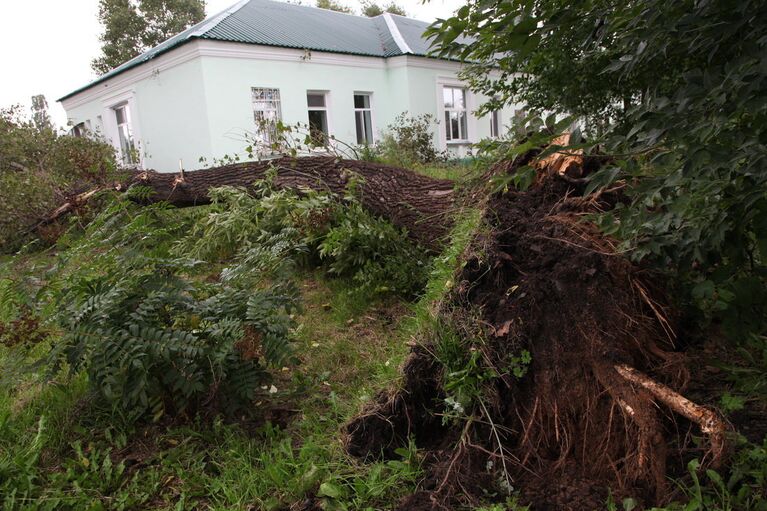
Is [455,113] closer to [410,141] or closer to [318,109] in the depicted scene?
[410,141]

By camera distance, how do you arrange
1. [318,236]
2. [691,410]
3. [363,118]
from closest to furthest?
[691,410] → [318,236] → [363,118]

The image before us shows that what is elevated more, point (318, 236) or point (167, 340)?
point (318, 236)

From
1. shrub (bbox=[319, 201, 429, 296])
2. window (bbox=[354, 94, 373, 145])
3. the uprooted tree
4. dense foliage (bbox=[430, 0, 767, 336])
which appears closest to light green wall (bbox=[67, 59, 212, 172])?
window (bbox=[354, 94, 373, 145])

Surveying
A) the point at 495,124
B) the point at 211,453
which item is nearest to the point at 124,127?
the point at 495,124

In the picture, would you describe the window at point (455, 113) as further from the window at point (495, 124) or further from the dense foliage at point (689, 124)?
the dense foliage at point (689, 124)

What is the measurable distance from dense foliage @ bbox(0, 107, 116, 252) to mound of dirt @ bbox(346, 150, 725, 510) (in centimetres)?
518

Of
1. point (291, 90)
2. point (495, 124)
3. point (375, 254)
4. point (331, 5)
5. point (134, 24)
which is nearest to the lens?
point (375, 254)

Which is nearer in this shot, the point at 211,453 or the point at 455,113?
the point at 211,453

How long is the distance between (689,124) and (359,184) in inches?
155

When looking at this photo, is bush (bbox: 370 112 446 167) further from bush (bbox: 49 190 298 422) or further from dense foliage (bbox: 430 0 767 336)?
dense foliage (bbox: 430 0 767 336)

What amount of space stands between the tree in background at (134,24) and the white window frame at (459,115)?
2139 centimetres

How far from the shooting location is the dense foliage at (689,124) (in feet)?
4.45

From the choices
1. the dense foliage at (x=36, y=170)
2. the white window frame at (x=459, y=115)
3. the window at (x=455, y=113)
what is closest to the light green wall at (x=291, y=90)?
the white window frame at (x=459, y=115)

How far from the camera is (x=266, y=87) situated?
45.6ft
